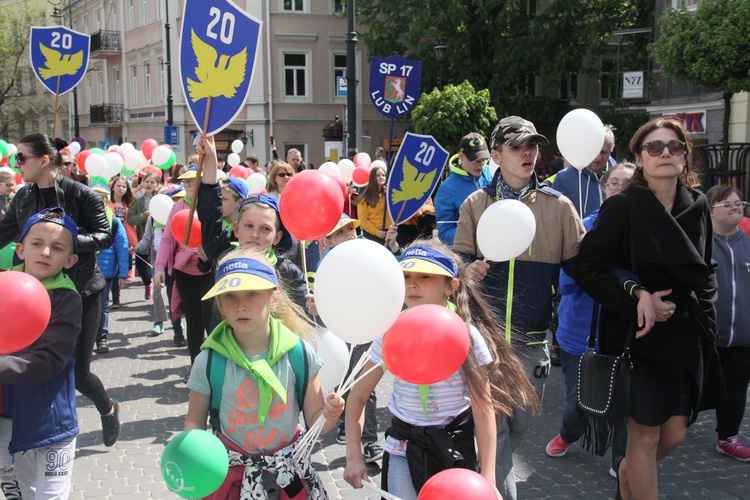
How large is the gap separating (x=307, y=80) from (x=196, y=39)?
95.0 feet

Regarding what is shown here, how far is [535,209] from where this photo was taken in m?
4.09

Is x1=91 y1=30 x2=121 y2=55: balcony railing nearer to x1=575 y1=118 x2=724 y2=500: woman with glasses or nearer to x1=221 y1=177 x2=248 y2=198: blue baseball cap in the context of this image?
x1=221 y1=177 x2=248 y2=198: blue baseball cap

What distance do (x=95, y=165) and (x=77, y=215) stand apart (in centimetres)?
633

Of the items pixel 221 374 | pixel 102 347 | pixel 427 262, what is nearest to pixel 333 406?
pixel 221 374

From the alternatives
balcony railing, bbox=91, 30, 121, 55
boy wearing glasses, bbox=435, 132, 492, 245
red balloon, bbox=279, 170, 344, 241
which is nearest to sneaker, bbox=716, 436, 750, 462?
boy wearing glasses, bbox=435, 132, 492, 245

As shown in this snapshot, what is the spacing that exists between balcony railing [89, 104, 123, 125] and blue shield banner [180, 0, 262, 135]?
3847 cm

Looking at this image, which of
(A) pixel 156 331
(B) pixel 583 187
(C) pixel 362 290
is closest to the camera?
(C) pixel 362 290

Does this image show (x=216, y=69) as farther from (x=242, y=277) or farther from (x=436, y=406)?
(x=436, y=406)

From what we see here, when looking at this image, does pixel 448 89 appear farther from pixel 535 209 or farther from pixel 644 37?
pixel 535 209

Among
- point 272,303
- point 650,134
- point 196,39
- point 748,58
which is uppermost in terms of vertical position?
point 748,58

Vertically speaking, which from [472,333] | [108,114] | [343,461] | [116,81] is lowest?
[343,461]

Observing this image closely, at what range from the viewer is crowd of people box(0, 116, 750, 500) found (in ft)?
9.36

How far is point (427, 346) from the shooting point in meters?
2.36

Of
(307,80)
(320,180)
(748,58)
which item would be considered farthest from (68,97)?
(320,180)
